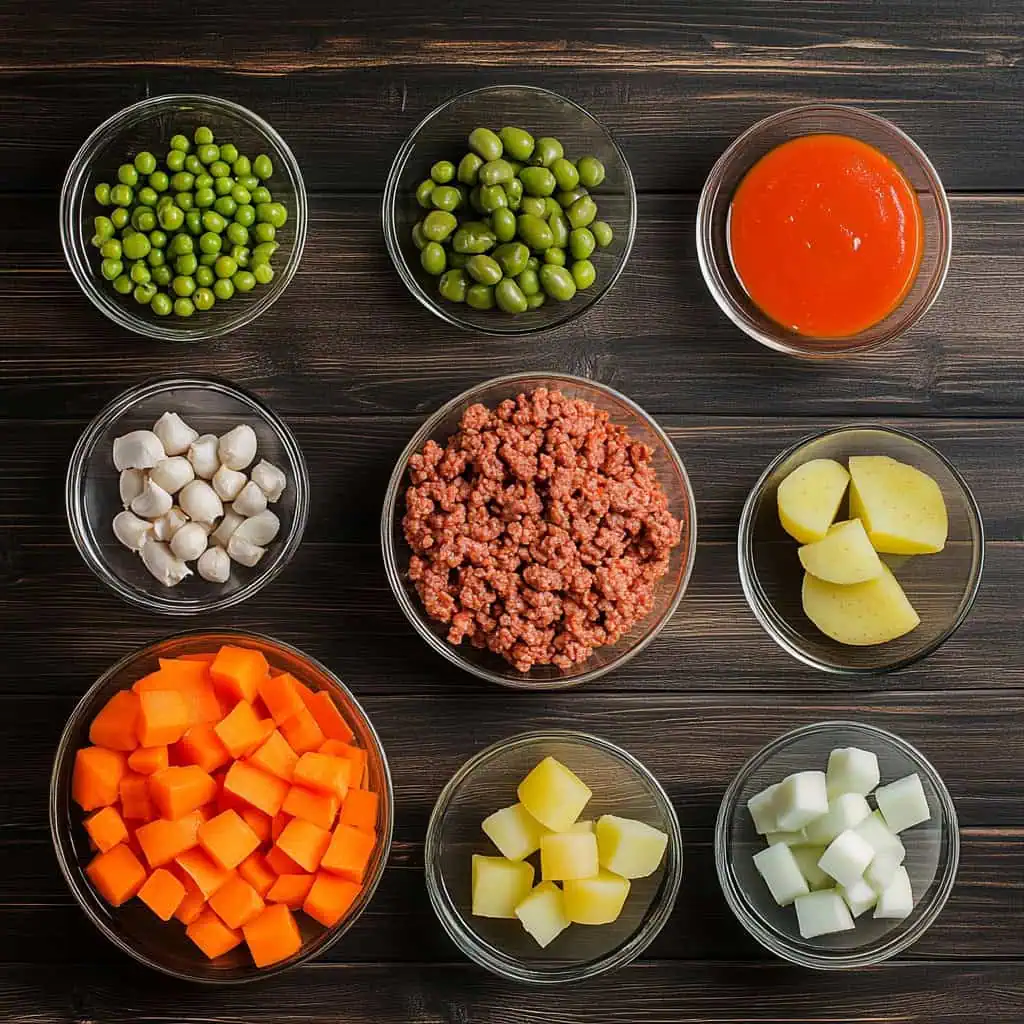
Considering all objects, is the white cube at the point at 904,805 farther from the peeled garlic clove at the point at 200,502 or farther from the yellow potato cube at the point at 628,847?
the peeled garlic clove at the point at 200,502

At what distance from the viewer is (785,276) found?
201 centimetres

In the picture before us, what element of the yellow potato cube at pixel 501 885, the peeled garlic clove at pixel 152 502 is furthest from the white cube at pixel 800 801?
the peeled garlic clove at pixel 152 502

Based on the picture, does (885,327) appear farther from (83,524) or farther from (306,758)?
(83,524)

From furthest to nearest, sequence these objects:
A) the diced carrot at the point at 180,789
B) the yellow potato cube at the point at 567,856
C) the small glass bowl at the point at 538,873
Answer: the small glass bowl at the point at 538,873 < the yellow potato cube at the point at 567,856 < the diced carrot at the point at 180,789

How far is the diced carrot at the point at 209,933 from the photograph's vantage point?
1.87m

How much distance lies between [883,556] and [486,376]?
879 millimetres

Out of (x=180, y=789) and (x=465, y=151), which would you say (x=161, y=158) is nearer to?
(x=465, y=151)

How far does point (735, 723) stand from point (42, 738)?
4.65 ft

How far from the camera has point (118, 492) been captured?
2.04m

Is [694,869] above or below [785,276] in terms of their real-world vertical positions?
below

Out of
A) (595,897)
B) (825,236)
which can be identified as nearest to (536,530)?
(595,897)

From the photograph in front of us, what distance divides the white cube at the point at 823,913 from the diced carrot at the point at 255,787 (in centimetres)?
102

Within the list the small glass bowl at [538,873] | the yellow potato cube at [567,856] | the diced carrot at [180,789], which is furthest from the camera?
the small glass bowl at [538,873]

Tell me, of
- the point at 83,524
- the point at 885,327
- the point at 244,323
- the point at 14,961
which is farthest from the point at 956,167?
the point at 14,961
